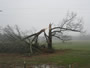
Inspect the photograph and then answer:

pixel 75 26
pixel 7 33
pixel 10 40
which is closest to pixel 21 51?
pixel 10 40

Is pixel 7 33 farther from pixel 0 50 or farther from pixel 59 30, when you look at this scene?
pixel 59 30

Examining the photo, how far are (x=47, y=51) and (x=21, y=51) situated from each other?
3335 millimetres

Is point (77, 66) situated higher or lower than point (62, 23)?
lower

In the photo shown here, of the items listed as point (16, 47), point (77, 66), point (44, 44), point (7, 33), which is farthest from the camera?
point (44, 44)

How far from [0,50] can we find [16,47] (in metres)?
2.39

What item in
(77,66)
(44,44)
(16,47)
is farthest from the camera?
(44,44)

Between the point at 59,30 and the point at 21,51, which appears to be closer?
the point at 21,51

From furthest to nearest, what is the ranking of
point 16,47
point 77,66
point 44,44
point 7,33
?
point 44,44, point 7,33, point 16,47, point 77,66

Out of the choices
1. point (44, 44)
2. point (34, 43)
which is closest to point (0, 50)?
point (34, 43)

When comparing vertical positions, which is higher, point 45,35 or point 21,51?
point 45,35

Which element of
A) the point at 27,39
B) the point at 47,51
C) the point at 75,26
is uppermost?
the point at 75,26

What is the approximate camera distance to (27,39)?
720 inches

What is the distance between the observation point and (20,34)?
18656mm

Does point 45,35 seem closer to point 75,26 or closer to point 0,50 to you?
point 75,26
